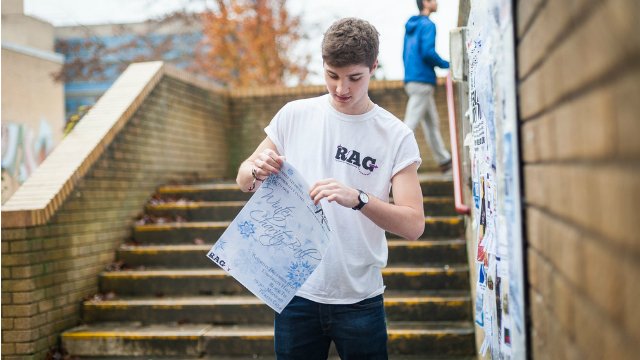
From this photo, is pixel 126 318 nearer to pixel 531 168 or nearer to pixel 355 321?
pixel 355 321

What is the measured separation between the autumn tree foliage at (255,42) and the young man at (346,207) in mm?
17053

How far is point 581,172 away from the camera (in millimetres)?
1101

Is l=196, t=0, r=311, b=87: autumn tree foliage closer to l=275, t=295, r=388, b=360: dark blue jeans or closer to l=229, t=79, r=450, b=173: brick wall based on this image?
l=229, t=79, r=450, b=173: brick wall

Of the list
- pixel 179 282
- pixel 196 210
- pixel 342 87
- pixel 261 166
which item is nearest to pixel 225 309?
pixel 179 282

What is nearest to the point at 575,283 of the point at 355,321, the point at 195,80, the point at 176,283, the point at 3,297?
the point at 355,321

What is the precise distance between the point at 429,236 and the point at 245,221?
380 cm

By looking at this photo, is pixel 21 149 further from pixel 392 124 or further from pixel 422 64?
pixel 392 124

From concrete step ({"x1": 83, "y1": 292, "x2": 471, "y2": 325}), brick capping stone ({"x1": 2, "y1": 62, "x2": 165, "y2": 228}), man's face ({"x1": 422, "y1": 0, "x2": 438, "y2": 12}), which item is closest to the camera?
brick capping stone ({"x1": 2, "y1": 62, "x2": 165, "y2": 228})

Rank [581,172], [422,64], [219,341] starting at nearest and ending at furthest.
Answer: [581,172] → [219,341] → [422,64]

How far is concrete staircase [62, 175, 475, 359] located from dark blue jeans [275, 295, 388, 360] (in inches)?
95.0

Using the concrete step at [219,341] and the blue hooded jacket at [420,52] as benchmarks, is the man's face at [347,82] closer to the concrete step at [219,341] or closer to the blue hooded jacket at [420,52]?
the concrete step at [219,341]

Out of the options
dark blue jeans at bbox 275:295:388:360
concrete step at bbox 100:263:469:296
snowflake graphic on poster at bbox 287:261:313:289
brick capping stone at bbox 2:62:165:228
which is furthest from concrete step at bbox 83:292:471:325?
snowflake graphic on poster at bbox 287:261:313:289

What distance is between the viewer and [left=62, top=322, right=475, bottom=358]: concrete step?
15.3 feet

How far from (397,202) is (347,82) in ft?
1.64
